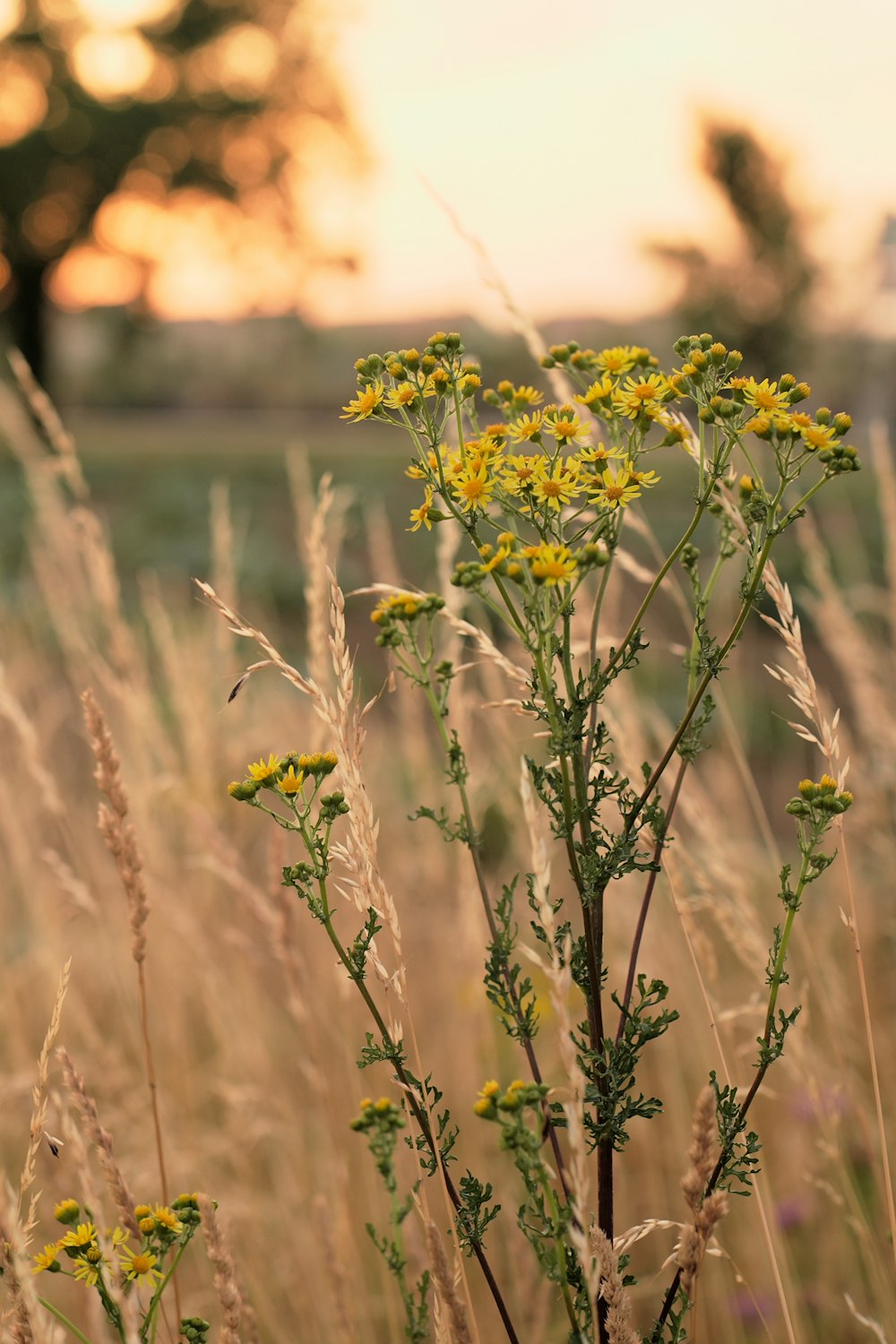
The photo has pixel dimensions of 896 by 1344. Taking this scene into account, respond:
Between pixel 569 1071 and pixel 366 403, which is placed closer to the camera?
pixel 569 1071

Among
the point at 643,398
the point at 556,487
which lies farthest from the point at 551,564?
the point at 643,398

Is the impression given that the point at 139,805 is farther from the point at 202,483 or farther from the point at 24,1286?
the point at 202,483

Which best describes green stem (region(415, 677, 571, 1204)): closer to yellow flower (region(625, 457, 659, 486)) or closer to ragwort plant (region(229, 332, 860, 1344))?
ragwort plant (region(229, 332, 860, 1344))

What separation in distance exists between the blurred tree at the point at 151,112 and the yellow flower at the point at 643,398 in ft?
71.2

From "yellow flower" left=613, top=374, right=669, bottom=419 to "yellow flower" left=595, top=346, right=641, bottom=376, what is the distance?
0.01m

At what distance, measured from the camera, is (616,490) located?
2.75 feet

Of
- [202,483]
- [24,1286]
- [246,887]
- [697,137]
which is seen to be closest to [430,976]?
[246,887]

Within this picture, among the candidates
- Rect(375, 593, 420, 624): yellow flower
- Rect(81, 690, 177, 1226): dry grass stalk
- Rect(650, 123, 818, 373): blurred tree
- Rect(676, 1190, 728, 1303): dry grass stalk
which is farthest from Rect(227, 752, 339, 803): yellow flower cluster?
Rect(650, 123, 818, 373): blurred tree

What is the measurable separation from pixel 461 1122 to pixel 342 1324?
98 cm

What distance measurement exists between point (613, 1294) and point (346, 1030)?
119cm

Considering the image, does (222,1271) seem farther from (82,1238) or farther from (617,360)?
(617,360)

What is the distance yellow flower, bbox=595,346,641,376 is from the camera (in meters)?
0.90

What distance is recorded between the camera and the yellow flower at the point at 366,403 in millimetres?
903

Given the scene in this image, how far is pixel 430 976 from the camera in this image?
9.29ft
